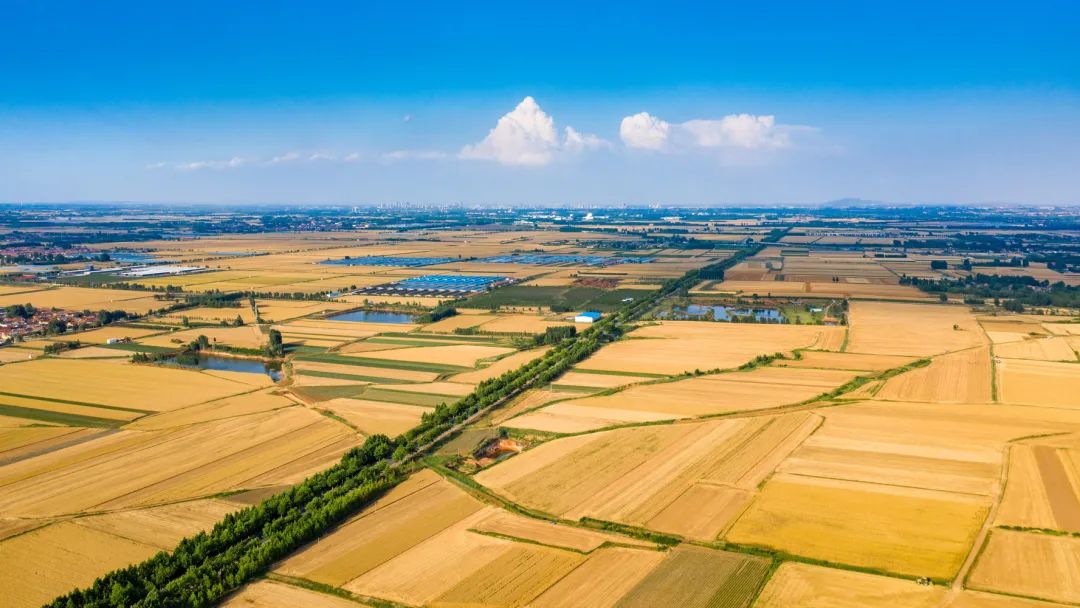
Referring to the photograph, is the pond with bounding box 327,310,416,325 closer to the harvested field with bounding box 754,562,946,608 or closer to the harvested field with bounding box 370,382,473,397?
the harvested field with bounding box 370,382,473,397

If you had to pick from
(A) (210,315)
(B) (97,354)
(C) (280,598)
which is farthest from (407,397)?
(A) (210,315)

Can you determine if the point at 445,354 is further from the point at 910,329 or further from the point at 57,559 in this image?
the point at 910,329

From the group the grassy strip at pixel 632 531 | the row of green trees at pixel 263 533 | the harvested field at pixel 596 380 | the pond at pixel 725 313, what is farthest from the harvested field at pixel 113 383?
the pond at pixel 725 313

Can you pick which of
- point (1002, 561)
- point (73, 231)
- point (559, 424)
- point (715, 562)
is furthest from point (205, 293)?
point (73, 231)

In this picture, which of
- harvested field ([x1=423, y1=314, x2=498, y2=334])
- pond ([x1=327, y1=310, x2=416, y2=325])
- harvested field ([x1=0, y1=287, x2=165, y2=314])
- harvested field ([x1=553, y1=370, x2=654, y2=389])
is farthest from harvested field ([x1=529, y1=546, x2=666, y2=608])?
A: harvested field ([x1=0, y1=287, x2=165, y2=314])

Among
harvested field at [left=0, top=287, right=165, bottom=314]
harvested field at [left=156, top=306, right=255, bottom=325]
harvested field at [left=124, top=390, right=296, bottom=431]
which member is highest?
harvested field at [left=0, top=287, right=165, bottom=314]
